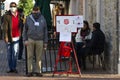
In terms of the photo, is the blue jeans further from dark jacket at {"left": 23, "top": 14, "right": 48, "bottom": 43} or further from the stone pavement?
dark jacket at {"left": 23, "top": 14, "right": 48, "bottom": 43}

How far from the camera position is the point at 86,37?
1590 cm

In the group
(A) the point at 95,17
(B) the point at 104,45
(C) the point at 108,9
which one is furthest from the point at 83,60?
(A) the point at 95,17

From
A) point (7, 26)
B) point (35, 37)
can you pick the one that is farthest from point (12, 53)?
point (35, 37)

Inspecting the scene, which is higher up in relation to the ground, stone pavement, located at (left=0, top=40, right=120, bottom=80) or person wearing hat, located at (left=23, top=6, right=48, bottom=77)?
person wearing hat, located at (left=23, top=6, right=48, bottom=77)

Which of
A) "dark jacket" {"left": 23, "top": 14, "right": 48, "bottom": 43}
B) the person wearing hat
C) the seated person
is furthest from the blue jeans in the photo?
the seated person

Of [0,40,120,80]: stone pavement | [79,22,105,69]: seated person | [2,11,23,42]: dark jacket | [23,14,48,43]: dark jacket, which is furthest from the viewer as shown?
[79,22,105,69]: seated person

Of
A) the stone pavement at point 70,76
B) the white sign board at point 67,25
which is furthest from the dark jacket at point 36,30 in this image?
the stone pavement at point 70,76

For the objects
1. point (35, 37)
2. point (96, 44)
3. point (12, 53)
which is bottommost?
point (12, 53)

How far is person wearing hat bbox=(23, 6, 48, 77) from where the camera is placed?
13.0 meters

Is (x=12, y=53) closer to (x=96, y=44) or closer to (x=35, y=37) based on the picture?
(x=35, y=37)

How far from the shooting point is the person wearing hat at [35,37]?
42.8ft

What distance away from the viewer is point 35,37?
13.1 meters

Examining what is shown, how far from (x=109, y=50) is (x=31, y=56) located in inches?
105

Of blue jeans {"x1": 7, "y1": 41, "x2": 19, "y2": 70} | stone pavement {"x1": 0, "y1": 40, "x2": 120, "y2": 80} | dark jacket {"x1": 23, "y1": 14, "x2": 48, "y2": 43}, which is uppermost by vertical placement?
dark jacket {"x1": 23, "y1": 14, "x2": 48, "y2": 43}
